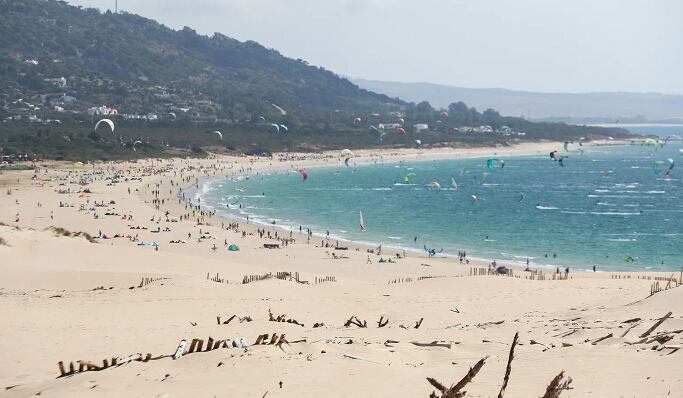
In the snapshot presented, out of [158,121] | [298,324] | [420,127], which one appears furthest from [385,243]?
[420,127]

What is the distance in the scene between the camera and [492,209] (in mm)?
62906

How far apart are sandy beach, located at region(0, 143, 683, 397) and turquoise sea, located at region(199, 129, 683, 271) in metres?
7.18

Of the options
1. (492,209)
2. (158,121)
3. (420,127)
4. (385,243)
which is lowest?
(385,243)

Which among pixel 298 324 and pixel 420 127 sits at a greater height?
pixel 420 127

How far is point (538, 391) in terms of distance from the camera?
8750mm

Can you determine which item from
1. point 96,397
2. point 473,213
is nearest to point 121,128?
point 473,213

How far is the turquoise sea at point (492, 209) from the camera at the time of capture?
4291 centimetres

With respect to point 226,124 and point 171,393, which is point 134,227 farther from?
point 226,124

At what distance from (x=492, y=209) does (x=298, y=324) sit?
48.7 meters

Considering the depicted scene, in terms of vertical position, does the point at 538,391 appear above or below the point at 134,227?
above

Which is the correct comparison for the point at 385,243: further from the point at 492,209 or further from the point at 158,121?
the point at 158,121

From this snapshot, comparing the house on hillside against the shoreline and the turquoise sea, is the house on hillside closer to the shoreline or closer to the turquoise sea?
the shoreline

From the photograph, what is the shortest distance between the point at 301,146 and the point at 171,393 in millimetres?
119431

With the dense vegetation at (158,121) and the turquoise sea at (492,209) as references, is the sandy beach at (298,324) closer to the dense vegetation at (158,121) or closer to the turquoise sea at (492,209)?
the turquoise sea at (492,209)
